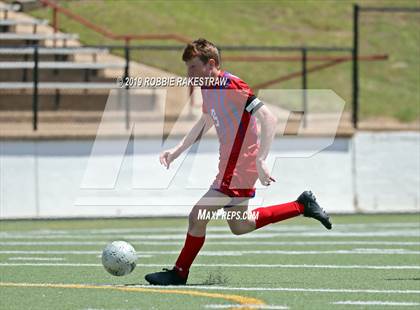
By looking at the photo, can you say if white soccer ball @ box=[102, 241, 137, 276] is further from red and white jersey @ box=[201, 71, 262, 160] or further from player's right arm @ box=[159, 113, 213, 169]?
red and white jersey @ box=[201, 71, 262, 160]

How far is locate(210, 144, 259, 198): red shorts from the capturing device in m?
8.98

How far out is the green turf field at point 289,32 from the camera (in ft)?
87.7

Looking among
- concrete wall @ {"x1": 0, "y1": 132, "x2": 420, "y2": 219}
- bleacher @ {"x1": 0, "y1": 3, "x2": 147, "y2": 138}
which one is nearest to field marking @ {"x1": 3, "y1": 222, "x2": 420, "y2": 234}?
concrete wall @ {"x1": 0, "y1": 132, "x2": 420, "y2": 219}

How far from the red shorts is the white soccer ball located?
799 mm

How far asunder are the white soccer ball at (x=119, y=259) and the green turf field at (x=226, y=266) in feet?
0.41

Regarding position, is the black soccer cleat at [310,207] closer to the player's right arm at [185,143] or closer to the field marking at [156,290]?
the player's right arm at [185,143]

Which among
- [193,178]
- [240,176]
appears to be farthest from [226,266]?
[193,178]

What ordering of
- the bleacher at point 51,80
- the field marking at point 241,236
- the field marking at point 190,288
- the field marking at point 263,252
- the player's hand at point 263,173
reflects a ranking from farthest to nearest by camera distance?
1. the bleacher at point 51,80
2. the field marking at point 241,236
3. the field marking at point 263,252
4. the player's hand at point 263,173
5. the field marking at point 190,288

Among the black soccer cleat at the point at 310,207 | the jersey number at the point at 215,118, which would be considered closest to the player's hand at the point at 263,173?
the jersey number at the point at 215,118

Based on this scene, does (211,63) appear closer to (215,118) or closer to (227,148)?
(215,118)

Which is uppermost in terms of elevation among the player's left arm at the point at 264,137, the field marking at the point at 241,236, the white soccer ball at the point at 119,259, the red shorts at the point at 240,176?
the player's left arm at the point at 264,137

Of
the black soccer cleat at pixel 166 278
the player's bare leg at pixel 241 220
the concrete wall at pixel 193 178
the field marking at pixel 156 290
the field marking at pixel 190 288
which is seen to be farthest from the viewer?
the concrete wall at pixel 193 178

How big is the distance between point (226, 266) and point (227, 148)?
1.83m

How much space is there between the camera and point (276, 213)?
9.42 metres
